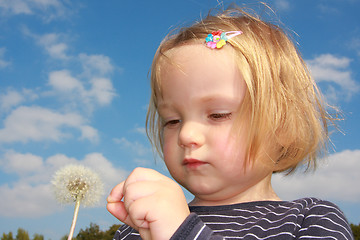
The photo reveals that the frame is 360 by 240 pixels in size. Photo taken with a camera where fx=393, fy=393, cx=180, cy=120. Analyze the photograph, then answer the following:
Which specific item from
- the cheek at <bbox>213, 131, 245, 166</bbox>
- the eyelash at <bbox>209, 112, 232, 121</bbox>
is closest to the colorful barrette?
the eyelash at <bbox>209, 112, 232, 121</bbox>

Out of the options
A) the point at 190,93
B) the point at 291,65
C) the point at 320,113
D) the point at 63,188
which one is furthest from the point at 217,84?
the point at 63,188

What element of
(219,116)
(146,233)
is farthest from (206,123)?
(146,233)

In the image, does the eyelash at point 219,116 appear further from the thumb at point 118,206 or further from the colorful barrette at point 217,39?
the thumb at point 118,206

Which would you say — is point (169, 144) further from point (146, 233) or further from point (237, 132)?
point (146, 233)

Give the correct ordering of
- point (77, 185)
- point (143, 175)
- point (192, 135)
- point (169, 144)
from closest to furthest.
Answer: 1. point (143, 175)
2. point (192, 135)
3. point (169, 144)
4. point (77, 185)

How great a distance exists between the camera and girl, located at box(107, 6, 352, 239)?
188cm

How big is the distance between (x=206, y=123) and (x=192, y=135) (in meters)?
0.09

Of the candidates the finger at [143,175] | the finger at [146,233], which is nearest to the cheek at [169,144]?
the finger at [143,175]

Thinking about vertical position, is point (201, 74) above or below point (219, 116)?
above

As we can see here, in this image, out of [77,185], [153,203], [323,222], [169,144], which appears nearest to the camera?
[153,203]

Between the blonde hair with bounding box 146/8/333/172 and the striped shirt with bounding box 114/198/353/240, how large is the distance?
27cm

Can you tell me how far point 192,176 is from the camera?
1978 mm

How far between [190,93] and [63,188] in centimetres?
222

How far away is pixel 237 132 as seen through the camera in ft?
6.29
